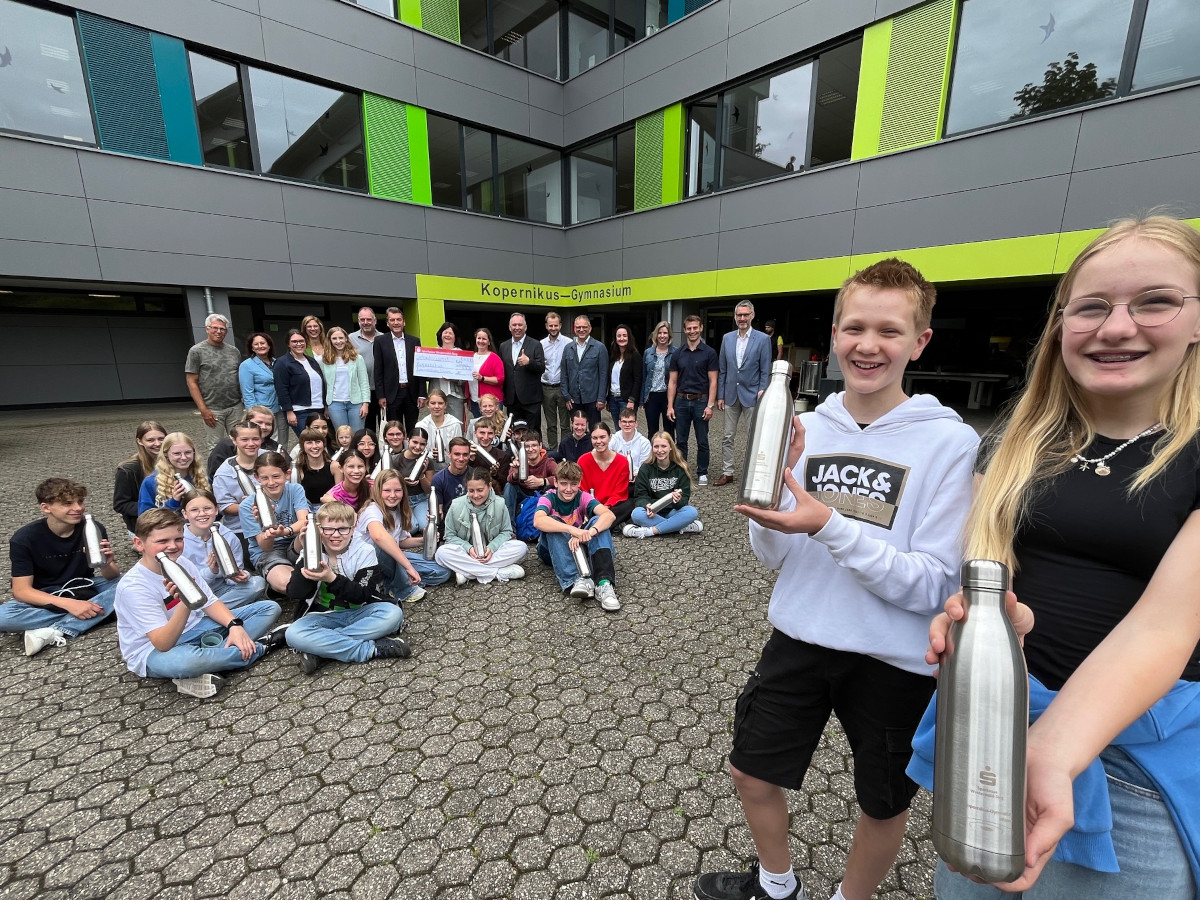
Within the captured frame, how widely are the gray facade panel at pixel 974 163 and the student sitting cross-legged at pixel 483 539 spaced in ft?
31.7

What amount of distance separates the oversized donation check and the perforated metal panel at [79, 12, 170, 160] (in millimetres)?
8630

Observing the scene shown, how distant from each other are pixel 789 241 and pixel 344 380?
9675 millimetres

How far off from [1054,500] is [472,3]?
18.7m

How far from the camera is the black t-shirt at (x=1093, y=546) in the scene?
1029mm

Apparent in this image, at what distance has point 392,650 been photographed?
3.61 metres

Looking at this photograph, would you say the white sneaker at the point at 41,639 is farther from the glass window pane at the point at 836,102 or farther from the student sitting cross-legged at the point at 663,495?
the glass window pane at the point at 836,102

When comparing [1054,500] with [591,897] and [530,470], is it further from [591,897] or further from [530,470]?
[530,470]

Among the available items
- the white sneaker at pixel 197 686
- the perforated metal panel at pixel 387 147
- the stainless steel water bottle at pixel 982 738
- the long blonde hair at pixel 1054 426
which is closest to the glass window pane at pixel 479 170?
the perforated metal panel at pixel 387 147

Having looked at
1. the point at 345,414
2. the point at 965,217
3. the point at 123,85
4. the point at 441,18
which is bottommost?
the point at 345,414

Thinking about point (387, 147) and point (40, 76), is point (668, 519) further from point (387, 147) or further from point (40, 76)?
point (40, 76)

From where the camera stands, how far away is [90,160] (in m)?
Answer: 10.1

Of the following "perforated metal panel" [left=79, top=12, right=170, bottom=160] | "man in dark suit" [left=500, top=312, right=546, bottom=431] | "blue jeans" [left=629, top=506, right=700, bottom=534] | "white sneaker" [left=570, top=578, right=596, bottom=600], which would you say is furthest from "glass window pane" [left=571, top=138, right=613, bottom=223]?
"white sneaker" [left=570, top=578, right=596, bottom=600]

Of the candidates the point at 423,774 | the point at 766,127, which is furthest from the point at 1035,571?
the point at 766,127

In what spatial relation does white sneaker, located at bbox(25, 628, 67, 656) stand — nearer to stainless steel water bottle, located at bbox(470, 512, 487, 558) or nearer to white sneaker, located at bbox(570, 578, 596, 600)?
stainless steel water bottle, located at bbox(470, 512, 487, 558)
